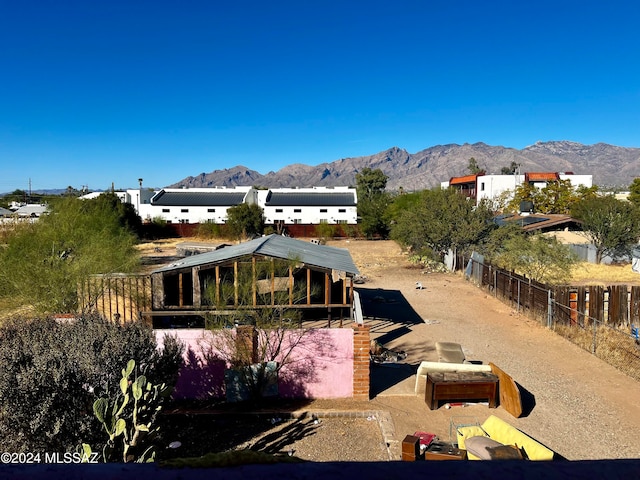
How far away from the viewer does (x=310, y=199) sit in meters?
63.2

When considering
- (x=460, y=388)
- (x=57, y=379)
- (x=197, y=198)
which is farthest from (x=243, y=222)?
(x=57, y=379)

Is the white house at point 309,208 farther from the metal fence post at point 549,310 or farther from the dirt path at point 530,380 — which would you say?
the metal fence post at point 549,310

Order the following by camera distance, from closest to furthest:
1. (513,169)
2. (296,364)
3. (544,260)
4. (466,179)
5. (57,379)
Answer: (57,379) → (296,364) → (544,260) → (513,169) → (466,179)

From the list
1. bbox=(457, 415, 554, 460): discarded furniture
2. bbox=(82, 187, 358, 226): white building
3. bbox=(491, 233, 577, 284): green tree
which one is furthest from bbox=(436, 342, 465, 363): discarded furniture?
bbox=(82, 187, 358, 226): white building

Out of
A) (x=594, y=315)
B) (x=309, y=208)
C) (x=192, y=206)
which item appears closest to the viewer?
(x=594, y=315)

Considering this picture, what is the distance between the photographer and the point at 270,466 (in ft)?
3.11

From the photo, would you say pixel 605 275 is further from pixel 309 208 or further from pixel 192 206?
pixel 192 206

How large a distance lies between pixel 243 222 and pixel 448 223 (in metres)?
25.4

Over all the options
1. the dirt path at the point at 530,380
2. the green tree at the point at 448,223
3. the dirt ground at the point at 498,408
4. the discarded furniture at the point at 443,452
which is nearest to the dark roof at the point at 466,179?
the green tree at the point at 448,223

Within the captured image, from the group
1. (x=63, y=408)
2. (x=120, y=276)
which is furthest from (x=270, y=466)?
(x=120, y=276)

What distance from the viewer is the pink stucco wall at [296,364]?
426 inches

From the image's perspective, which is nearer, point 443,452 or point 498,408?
point 443,452

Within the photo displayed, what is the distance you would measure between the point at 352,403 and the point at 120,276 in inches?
357

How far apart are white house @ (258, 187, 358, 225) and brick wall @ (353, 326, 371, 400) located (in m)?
47.2
